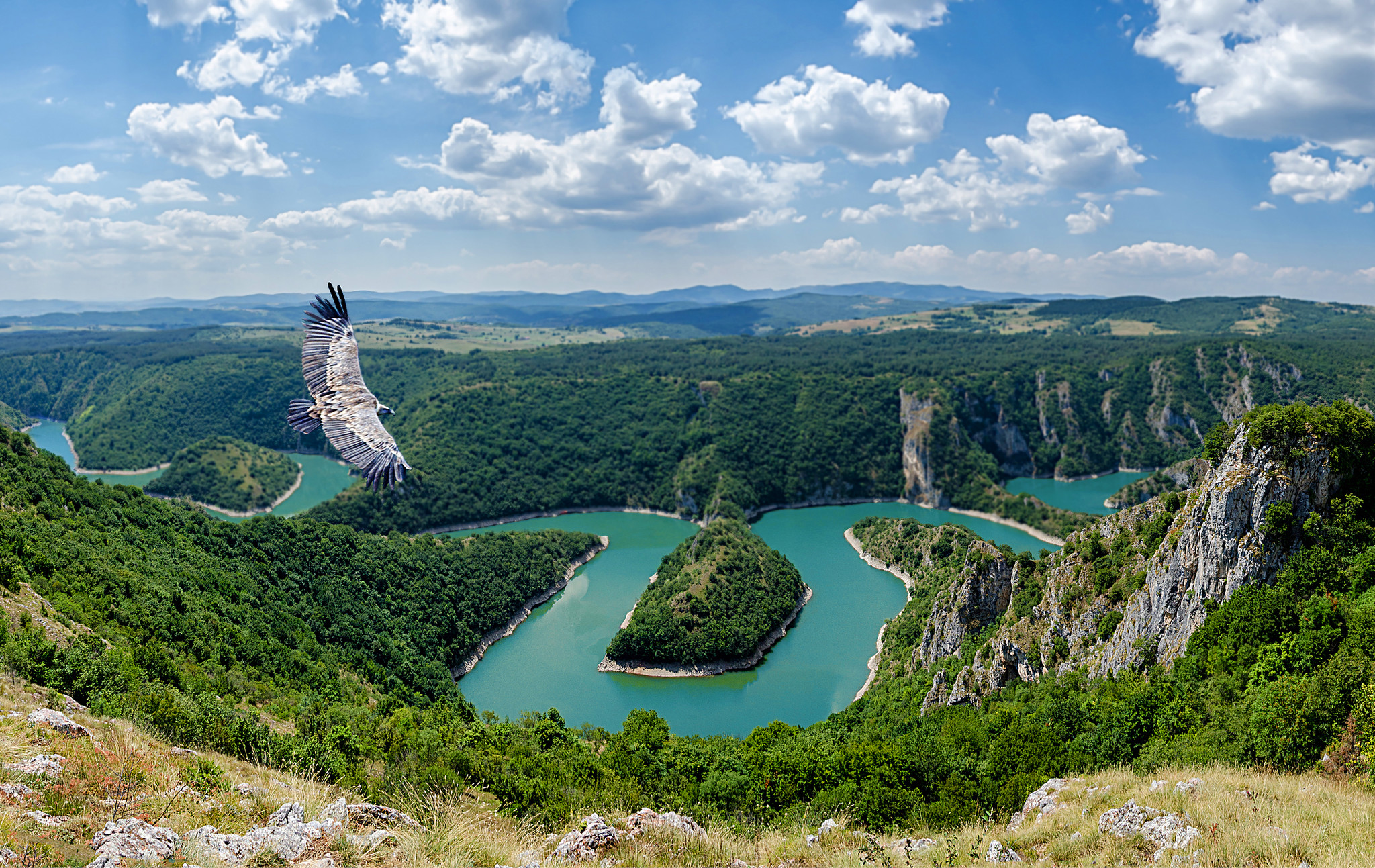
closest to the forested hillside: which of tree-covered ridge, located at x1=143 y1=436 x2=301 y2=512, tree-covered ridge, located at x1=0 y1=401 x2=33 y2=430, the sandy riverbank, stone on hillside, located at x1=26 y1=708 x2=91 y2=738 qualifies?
the sandy riverbank

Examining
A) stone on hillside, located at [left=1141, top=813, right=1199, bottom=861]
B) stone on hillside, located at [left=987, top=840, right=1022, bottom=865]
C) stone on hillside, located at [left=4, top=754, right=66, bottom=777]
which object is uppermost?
stone on hillside, located at [left=4, top=754, right=66, bottom=777]

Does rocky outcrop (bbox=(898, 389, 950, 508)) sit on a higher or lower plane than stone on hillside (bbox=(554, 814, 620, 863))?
lower

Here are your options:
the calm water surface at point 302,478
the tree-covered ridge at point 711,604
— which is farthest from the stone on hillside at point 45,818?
the calm water surface at point 302,478

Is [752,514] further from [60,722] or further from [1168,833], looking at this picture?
[60,722]

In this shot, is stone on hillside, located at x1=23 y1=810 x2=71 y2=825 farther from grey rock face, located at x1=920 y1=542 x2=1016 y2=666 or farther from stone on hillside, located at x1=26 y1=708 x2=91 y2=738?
grey rock face, located at x1=920 y1=542 x2=1016 y2=666

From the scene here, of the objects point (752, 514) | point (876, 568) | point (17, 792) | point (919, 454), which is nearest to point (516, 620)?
point (876, 568)

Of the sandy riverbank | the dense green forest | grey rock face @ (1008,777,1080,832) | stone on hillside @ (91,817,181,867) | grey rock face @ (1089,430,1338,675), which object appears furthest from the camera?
the sandy riverbank

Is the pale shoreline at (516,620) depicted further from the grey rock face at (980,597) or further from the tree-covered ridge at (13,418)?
the tree-covered ridge at (13,418)
